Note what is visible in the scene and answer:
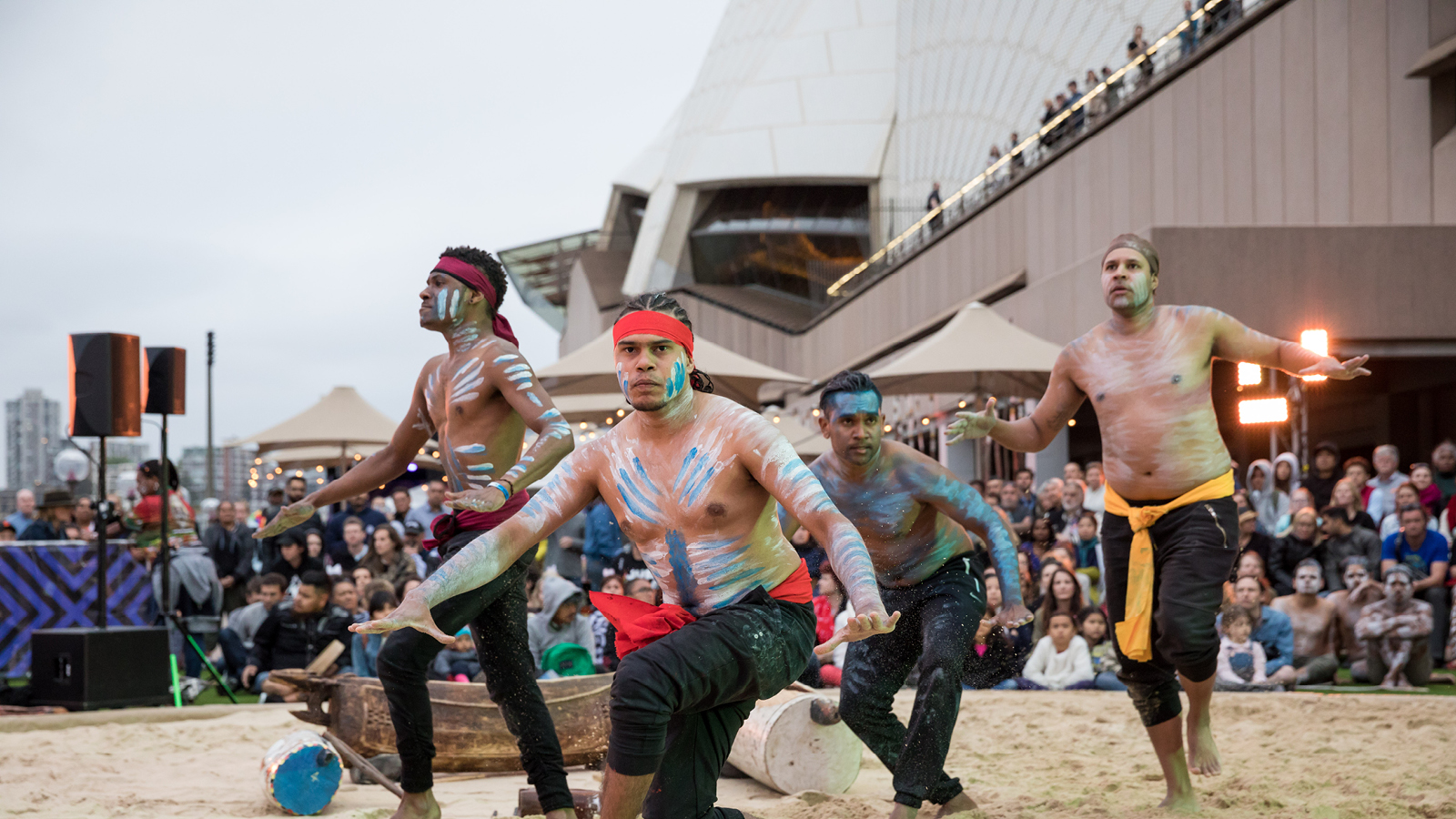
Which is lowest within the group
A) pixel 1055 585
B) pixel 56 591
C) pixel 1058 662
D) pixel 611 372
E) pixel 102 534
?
pixel 1058 662

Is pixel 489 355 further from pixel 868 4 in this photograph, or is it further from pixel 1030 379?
pixel 868 4

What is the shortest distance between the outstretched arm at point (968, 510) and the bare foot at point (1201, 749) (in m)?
1.18

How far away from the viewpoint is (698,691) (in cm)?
329

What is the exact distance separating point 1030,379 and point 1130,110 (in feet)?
15.0

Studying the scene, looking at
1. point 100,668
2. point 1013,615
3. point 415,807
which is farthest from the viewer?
point 100,668

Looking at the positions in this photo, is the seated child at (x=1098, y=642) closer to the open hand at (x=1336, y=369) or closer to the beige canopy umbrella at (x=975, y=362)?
the beige canopy umbrella at (x=975, y=362)

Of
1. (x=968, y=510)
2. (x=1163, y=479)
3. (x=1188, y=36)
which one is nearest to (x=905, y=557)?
(x=968, y=510)

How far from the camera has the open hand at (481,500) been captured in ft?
12.2

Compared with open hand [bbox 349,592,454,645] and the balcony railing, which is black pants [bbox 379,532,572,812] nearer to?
open hand [bbox 349,592,454,645]

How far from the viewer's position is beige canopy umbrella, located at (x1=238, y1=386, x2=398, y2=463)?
54.1ft

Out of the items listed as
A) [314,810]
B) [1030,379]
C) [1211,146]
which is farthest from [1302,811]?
[1211,146]

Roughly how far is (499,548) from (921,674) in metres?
1.93

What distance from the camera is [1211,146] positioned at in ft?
48.4

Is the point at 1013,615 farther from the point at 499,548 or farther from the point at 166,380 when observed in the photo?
the point at 166,380
